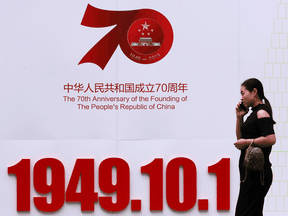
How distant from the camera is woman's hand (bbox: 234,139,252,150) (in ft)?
10.1

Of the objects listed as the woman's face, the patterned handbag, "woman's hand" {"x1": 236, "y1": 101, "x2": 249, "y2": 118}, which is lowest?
the patterned handbag

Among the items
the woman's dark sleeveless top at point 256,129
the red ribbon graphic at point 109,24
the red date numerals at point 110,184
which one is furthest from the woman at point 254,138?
the red ribbon graphic at point 109,24

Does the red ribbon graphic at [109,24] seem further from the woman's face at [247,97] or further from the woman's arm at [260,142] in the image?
the woman's arm at [260,142]

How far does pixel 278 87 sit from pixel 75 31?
7.09ft

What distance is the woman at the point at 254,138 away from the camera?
3072mm

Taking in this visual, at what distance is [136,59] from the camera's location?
314cm

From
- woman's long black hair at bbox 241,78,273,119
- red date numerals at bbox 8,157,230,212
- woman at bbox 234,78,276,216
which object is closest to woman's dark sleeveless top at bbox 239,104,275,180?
woman at bbox 234,78,276,216

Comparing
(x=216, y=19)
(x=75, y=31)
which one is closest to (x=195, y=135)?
(x=216, y=19)

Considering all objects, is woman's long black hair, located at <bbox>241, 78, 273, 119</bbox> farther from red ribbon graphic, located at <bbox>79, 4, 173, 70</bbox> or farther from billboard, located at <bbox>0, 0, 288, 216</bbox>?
red ribbon graphic, located at <bbox>79, 4, 173, 70</bbox>

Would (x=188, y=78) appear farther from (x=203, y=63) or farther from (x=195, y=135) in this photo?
(x=195, y=135)

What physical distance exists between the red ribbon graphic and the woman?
98 centimetres

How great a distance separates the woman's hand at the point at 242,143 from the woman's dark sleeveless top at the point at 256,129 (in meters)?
0.03

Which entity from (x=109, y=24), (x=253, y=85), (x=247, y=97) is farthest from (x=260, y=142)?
(x=109, y=24)

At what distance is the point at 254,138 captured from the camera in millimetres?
3070
